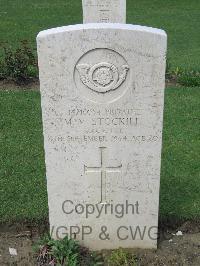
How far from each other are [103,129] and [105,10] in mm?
7053

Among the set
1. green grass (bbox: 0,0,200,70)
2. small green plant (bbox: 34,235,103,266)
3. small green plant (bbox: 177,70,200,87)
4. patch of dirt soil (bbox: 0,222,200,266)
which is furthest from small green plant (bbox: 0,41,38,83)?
small green plant (bbox: 34,235,103,266)

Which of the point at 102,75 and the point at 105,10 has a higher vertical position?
the point at 102,75

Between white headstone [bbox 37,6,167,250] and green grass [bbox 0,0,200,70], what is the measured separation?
6.62m

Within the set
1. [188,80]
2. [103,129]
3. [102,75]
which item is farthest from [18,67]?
[102,75]

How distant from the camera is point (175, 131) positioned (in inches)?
A: 279

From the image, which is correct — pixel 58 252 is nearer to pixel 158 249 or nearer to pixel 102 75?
pixel 158 249

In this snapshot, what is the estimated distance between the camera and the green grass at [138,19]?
487 inches

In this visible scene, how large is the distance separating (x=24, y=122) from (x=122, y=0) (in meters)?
4.33

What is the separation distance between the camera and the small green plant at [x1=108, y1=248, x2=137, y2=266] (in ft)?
13.4

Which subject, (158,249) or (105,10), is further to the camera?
(105,10)

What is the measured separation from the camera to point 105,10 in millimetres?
10398

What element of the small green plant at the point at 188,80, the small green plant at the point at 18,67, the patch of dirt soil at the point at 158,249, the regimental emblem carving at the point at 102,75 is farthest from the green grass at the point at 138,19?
the regimental emblem carving at the point at 102,75

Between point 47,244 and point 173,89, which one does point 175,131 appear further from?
point 47,244

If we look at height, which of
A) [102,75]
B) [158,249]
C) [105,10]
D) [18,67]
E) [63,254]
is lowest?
[158,249]
